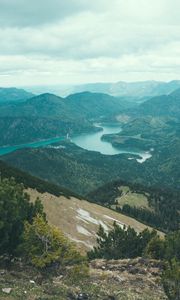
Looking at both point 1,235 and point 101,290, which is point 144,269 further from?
point 1,235

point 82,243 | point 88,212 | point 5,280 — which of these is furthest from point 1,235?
point 88,212

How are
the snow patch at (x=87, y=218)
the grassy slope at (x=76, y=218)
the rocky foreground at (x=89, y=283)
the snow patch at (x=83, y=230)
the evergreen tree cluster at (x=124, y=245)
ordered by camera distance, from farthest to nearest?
the snow patch at (x=87, y=218) → the snow patch at (x=83, y=230) → the grassy slope at (x=76, y=218) → the evergreen tree cluster at (x=124, y=245) → the rocky foreground at (x=89, y=283)

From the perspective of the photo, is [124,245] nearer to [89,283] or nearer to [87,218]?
[89,283]

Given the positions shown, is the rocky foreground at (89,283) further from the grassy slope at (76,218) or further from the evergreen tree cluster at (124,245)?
the grassy slope at (76,218)

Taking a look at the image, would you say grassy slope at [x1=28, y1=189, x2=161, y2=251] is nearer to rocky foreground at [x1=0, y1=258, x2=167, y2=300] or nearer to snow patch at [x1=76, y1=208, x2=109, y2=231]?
snow patch at [x1=76, y1=208, x2=109, y2=231]

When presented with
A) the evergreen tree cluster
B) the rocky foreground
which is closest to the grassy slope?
the evergreen tree cluster

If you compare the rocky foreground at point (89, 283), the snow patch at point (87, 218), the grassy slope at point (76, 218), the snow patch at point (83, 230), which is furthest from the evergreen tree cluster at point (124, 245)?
the snow patch at point (87, 218)

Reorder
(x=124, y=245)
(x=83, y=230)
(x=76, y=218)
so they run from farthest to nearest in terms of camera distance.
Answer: (x=76, y=218) < (x=83, y=230) < (x=124, y=245)

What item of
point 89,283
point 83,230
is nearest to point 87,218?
point 83,230
